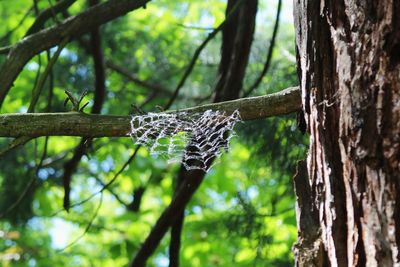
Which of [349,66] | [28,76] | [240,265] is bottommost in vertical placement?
[349,66]

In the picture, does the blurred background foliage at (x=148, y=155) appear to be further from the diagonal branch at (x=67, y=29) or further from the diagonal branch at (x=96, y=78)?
the diagonal branch at (x=67, y=29)

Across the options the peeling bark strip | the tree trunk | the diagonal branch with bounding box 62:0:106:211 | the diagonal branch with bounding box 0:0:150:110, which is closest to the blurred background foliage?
the diagonal branch with bounding box 62:0:106:211

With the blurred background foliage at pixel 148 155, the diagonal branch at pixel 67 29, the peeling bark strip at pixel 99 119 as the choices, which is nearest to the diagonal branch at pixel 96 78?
the diagonal branch at pixel 67 29

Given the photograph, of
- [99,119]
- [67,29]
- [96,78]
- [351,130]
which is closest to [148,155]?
[96,78]

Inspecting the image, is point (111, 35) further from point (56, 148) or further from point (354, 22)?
point (354, 22)

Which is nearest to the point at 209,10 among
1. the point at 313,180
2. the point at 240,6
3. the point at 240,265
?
the point at 240,265

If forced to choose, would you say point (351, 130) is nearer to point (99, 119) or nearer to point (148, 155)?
point (99, 119)
